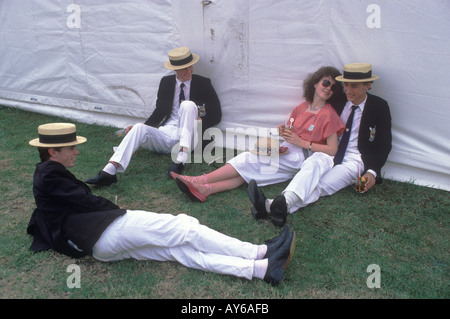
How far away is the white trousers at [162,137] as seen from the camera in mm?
4492

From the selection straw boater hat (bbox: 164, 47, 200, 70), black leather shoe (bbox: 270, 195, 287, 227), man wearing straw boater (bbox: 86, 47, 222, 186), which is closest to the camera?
black leather shoe (bbox: 270, 195, 287, 227)

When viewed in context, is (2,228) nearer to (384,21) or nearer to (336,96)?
(336,96)

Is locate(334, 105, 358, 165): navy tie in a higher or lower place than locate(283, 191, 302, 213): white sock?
higher

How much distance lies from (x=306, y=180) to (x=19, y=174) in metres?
3.15

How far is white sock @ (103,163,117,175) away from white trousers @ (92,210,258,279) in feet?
4.93

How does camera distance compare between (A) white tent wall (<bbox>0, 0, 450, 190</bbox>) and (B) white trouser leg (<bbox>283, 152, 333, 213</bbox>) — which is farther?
(A) white tent wall (<bbox>0, 0, 450, 190</bbox>)

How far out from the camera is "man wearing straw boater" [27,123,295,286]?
9.34 feet

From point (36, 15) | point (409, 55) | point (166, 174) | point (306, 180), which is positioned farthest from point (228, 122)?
point (36, 15)

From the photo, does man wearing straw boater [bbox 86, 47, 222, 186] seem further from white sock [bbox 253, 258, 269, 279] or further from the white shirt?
white sock [bbox 253, 258, 269, 279]

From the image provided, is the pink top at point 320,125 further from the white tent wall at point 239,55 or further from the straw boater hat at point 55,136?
the straw boater hat at point 55,136

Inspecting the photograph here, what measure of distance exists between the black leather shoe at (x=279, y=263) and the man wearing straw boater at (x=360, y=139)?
1.04 m

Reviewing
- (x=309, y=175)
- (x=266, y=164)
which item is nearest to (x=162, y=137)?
(x=266, y=164)

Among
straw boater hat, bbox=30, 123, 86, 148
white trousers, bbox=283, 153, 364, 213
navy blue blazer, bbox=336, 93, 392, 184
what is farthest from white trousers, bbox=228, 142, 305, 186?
straw boater hat, bbox=30, 123, 86, 148

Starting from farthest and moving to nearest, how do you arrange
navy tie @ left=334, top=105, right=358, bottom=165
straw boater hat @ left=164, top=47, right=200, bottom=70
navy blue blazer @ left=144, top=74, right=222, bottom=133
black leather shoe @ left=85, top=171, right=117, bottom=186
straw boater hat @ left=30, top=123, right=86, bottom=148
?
navy blue blazer @ left=144, top=74, right=222, bottom=133 → straw boater hat @ left=164, top=47, right=200, bottom=70 → black leather shoe @ left=85, top=171, right=117, bottom=186 → navy tie @ left=334, top=105, right=358, bottom=165 → straw boater hat @ left=30, top=123, right=86, bottom=148
